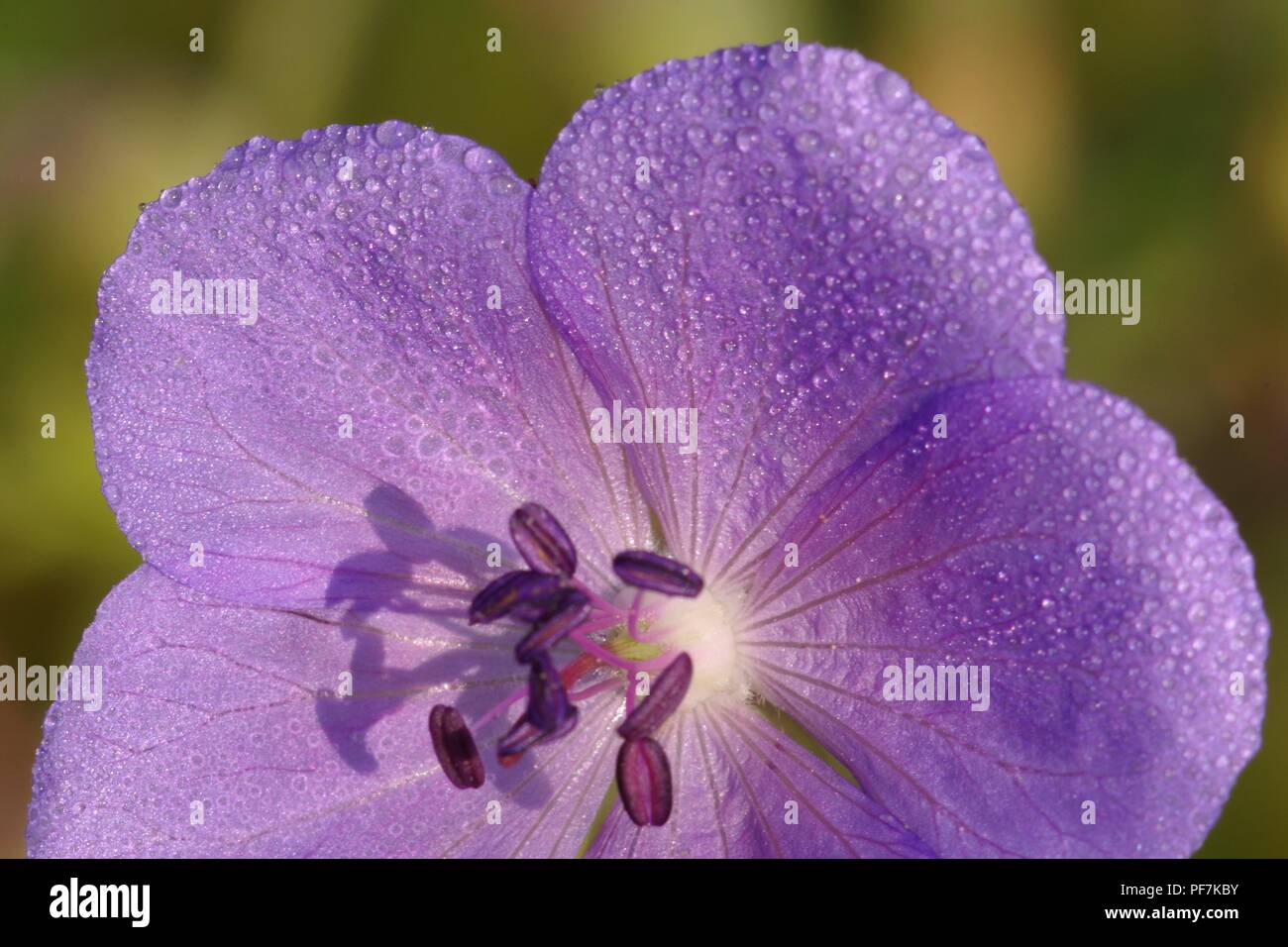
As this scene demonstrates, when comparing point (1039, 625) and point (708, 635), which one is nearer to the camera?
point (1039, 625)

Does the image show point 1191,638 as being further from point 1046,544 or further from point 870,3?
point 870,3

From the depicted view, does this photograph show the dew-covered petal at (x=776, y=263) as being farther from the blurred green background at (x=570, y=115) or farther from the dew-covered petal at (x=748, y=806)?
the blurred green background at (x=570, y=115)

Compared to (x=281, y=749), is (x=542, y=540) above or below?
above

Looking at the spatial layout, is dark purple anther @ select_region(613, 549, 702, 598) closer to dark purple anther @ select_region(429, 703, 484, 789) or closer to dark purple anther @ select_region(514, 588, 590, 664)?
dark purple anther @ select_region(514, 588, 590, 664)

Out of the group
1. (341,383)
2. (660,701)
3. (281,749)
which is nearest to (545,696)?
(660,701)

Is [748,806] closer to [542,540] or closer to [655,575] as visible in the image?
[655,575]

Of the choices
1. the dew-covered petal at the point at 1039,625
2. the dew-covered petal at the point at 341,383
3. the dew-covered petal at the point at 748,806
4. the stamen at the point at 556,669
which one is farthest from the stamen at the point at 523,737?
the dew-covered petal at the point at 1039,625
